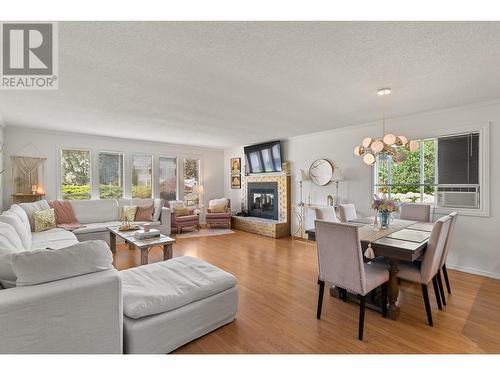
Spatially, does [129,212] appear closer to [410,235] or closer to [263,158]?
[263,158]

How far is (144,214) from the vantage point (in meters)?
5.44

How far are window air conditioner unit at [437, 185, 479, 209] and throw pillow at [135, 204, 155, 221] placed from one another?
543 centimetres

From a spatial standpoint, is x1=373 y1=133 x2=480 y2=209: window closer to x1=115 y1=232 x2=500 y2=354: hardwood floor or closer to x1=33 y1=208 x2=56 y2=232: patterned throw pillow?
x1=115 y1=232 x2=500 y2=354: hardwood floor

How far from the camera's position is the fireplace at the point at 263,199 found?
625 cm

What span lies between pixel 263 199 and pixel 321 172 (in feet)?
6.41

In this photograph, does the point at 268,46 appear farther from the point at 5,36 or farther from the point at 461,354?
the point at 461,354

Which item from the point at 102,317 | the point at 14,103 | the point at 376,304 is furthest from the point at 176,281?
the point at 14,103

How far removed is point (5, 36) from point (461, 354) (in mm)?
4020

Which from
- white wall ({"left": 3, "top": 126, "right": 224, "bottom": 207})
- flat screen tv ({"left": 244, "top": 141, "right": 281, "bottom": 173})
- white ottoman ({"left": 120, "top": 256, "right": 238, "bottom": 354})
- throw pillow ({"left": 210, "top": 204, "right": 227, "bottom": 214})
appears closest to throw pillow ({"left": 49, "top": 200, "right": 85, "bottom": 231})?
white wall ({"left": 3, "top": 126, "right": 224, "bottom": 207})

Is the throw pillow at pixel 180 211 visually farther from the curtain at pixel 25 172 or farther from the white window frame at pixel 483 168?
the white window frame at pixel 483 168

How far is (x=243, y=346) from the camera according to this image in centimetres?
187

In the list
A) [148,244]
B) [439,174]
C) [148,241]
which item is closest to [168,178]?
[148,241]

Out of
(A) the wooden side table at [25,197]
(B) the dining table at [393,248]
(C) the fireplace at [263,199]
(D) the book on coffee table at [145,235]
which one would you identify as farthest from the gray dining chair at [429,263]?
(A) the wooden side table at [25,197]

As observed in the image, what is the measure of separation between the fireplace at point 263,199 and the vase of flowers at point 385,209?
10.9ft
